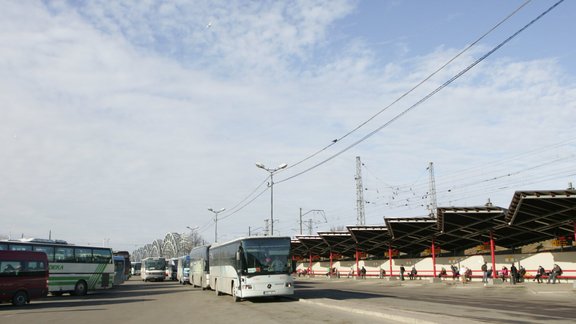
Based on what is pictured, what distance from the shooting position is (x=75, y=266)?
31.5 m

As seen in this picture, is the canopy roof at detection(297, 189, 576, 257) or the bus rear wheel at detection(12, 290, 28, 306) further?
the canopy roof at detection(297, 189, 576, 257)

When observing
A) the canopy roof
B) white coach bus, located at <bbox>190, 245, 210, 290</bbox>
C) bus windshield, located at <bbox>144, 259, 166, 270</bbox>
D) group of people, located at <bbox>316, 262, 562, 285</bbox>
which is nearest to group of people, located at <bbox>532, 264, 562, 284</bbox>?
group of people, located at <bbox>316, 262, 562, 285</bbox>

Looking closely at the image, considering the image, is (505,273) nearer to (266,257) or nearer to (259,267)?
(266,257)

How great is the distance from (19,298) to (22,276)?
965 millimetres

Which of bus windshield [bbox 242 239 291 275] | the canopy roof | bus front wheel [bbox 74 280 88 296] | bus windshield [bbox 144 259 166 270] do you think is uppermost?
the canopy roof

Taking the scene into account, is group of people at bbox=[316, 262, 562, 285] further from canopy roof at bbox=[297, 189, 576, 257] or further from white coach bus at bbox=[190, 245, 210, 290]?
white coach bus at bbox=[190, 245, 210, 290]

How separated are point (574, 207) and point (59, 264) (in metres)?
28.8

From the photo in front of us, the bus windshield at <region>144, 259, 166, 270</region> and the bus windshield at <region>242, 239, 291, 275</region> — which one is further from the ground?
the bus windshield at <region>242, 239, 291, 275</region>

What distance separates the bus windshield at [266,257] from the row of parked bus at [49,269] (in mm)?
9819

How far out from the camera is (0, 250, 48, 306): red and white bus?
23000 mm

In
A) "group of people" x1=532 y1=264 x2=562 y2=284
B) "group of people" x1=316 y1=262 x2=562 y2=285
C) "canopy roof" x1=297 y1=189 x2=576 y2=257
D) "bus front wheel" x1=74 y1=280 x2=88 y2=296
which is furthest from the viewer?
"group of people" x1=316 y1=262 x2=562 y2=285

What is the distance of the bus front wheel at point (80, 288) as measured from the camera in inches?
1243

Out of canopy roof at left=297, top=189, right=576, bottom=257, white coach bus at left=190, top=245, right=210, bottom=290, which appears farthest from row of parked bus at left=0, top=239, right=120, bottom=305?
canopy roof at left=297, top=189, right=576, bottom=257

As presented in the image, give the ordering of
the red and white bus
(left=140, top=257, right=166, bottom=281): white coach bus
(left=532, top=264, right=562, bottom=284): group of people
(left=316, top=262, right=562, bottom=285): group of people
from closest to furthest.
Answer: the red and white bus < (left=532, top=264, right=562, bottom=284): group of people < (left=316, top=262, right=562, bottom=285): group of people < (left=140, top=257, right=166, bottom=281): white coach bus
